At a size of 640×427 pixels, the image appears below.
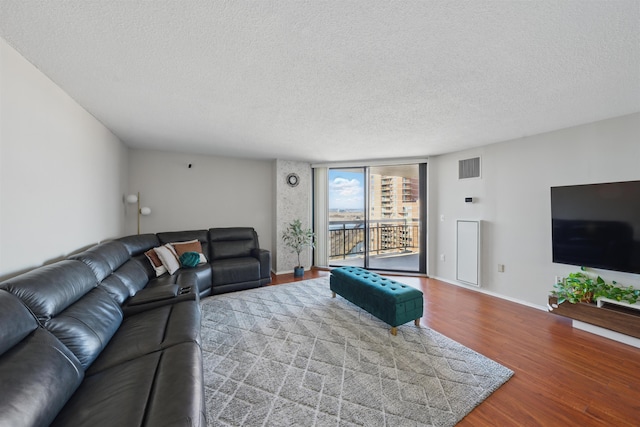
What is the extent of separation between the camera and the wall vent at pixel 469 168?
12.8 feet

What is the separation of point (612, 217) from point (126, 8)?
4.47 meters

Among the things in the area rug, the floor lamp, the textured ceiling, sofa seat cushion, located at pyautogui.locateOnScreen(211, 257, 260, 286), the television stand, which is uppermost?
the textured ceiling

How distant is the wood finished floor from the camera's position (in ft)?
5.10

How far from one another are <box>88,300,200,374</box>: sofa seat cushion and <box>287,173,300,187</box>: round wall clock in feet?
10.7

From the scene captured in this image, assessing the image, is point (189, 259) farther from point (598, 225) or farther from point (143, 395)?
point (598, 225)

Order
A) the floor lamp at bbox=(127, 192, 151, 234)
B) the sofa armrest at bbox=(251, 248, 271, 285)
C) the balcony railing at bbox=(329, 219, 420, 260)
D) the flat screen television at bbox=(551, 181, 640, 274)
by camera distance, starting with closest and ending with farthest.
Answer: the flat screen television at bbox=(551, 181, 640, 274)
the floor lamp at bbox=(127, 192, 151, 234)
the sofa armrest at bbox=(251, 248, 271, 285)
the balcony railing at bbox=(329, 219, 420, 260)

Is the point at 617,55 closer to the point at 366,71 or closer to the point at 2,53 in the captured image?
the point at 366,71

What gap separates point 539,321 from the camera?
2844mm

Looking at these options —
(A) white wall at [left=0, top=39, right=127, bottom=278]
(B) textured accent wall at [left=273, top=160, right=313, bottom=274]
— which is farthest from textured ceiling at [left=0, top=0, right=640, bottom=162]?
(B) textured accent wall at [left=273, top=160, right=313, bottom=274]

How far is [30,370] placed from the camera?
38.4 inches

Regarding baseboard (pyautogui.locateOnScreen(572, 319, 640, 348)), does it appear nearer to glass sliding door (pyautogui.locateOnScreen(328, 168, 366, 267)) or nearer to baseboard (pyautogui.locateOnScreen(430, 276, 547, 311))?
baseboard (pyautogui.locateOnScreen(430, 276, 547, 311))

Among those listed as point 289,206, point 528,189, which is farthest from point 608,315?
point 289,206

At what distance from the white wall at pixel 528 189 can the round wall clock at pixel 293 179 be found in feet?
9.46

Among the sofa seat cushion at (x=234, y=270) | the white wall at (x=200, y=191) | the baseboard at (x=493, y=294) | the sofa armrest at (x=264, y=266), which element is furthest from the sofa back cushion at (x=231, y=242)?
the baseboard at (x=493, y=294)
